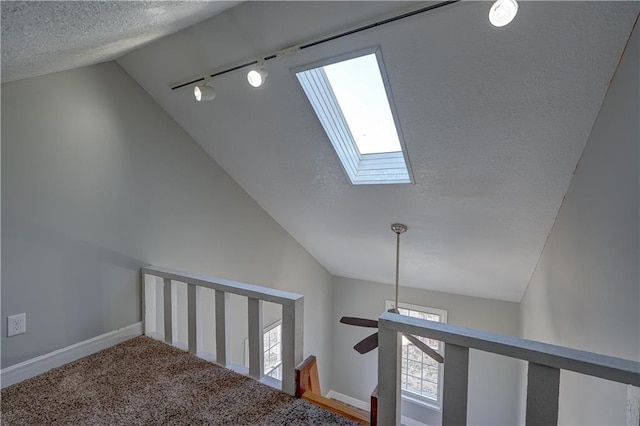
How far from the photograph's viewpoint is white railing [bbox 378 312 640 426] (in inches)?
36.8

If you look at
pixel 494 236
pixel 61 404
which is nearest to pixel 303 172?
pixel 494 236

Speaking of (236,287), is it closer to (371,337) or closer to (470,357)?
(371,337)

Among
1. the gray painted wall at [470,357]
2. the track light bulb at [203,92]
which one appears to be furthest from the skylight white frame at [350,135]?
the gray painted wall at [470,357]

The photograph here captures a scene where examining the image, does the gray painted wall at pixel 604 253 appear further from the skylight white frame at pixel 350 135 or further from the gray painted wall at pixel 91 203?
the gray painted wall at pixel 91 203

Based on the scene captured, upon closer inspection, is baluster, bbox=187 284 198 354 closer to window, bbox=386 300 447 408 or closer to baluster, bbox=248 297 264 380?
baluster, bbox=248 297 264 380

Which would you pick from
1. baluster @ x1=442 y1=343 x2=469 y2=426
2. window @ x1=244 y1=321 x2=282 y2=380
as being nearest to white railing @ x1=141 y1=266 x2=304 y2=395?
baluster @ x1=442 y1=343 x2=469 y2=426

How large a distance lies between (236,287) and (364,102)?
1.64 meters

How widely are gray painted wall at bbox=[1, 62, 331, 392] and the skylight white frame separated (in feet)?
4.29

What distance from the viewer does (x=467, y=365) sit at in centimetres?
113

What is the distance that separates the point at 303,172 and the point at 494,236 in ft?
6.21

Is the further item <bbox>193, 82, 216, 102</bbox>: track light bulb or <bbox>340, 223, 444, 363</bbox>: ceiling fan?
<bbox>340, 223, 444, 363</bbox>: ceiling fan

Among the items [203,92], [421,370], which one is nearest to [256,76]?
[203,92]

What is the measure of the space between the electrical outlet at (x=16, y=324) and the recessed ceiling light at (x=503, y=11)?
9.26 feet

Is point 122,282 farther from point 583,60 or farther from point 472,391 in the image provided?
point 472,391
